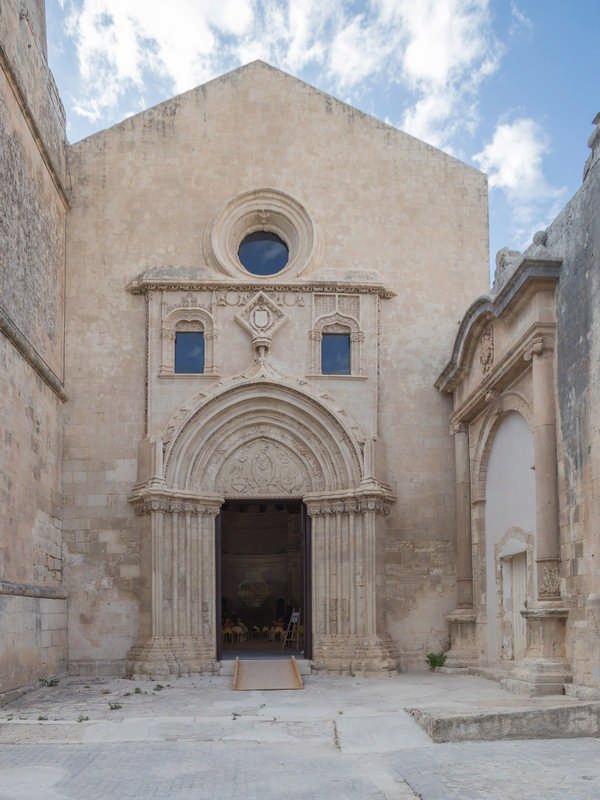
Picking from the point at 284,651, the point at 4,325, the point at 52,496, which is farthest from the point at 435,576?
the point at 4,325

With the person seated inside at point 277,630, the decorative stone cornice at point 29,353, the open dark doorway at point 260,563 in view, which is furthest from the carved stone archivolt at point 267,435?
the open dark doorway at point 260,563

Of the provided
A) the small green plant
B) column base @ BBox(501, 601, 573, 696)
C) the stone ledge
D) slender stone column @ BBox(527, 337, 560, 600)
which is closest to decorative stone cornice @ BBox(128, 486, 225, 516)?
the stone ledge

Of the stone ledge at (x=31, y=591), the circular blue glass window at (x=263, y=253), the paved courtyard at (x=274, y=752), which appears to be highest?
the circular blue glass window at (x=263, y=253)

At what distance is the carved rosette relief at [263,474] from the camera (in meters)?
16.0

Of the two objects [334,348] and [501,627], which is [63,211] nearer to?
[334,348]

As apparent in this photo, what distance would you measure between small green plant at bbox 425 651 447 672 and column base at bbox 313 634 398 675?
0.59 m

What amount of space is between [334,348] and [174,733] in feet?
28.4

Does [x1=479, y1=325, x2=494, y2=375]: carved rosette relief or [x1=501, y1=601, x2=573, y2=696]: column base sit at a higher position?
[x1=479, y1=325, x2=494, y2=375]: carved rosette relief

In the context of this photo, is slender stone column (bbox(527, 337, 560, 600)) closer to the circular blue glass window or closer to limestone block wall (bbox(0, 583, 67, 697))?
the circular blue glass window

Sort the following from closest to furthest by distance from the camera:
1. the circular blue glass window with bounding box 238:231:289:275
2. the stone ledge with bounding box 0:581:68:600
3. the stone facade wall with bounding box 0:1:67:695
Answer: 1. the stone ledge with bounding box 0:581:68:600
2. the stone facade wall with bounding box 0:1:67:695
3. the circular blue glass window with bounding box 238:231:289:275

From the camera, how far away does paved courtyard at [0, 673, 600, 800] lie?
6.81 meters

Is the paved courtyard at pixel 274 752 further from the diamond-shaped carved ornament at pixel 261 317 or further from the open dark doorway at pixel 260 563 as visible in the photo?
the open dark doorway at pixel 260 563

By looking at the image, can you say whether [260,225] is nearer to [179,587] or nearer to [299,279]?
[299,279]

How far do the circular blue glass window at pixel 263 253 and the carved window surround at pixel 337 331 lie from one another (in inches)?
62.1
